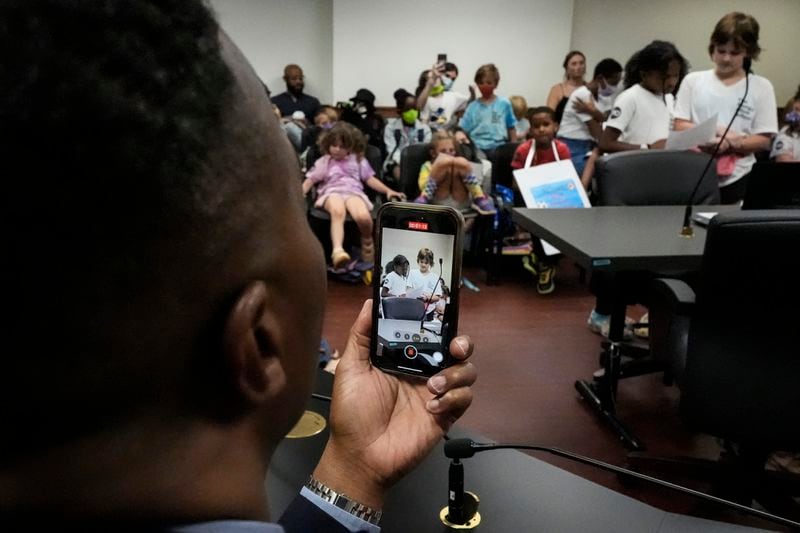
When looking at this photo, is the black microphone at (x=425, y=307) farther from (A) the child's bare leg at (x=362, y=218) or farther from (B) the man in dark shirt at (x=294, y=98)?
(B) the man in dark shirt at (x=294, y=98)

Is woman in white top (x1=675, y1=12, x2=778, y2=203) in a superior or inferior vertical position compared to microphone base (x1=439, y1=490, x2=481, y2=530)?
superior

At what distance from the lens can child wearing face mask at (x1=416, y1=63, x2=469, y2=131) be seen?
17.2ft

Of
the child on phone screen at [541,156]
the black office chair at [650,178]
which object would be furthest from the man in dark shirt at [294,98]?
the black office chair at [650,178]

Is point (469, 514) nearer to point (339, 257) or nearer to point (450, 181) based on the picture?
point (339, 257)

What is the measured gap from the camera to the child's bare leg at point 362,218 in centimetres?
381

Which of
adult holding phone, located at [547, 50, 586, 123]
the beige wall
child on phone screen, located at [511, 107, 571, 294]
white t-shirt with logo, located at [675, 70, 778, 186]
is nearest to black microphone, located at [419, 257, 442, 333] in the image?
white t-shirt with logo, located at [675, 70, 778, 186]

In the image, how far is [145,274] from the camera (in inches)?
13.0

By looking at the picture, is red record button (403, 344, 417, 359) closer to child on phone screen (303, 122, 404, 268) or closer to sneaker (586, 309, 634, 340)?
sneaker (586, 309, 634, 340)

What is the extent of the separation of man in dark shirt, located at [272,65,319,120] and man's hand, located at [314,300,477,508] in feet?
18.9

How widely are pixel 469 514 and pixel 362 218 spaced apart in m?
3.09

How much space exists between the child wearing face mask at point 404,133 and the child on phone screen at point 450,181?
95cm

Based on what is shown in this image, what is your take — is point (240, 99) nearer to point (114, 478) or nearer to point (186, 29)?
point (186, 29)

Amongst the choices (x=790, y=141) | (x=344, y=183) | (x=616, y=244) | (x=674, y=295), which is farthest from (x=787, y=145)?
(x=344, y=183)

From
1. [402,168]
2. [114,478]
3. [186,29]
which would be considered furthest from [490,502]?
[402,168]
